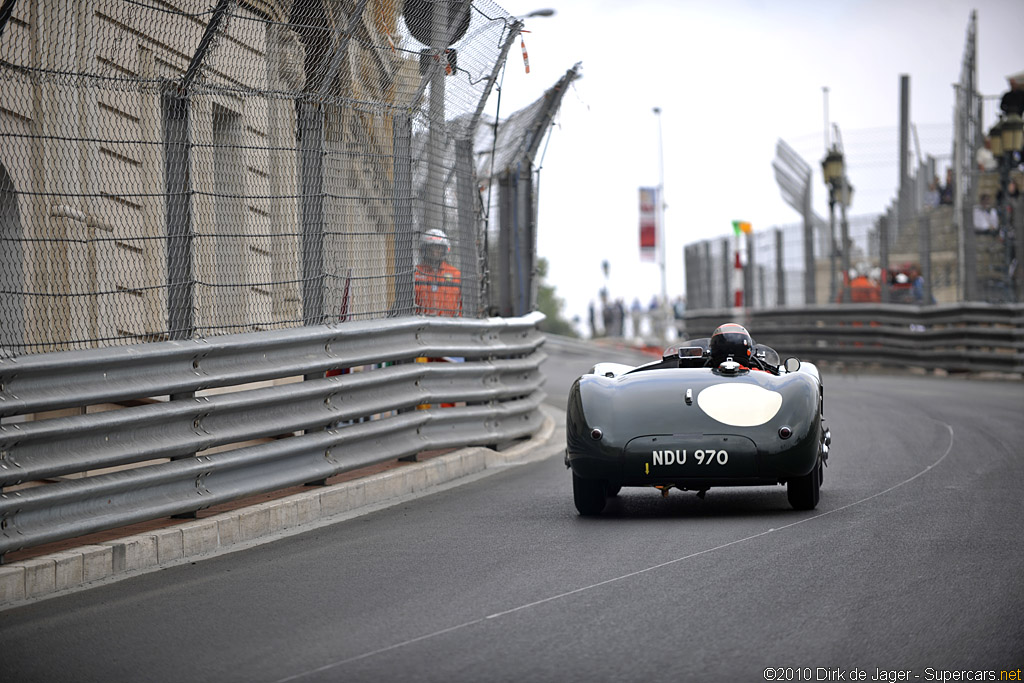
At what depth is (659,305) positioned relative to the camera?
5003cm

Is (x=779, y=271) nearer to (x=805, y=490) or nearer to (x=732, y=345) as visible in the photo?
(x=732, y=345)

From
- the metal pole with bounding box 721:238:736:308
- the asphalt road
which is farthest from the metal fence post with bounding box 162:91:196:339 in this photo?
the metal pole with bounding box 721:238:736:308

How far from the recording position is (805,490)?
698 centimetres

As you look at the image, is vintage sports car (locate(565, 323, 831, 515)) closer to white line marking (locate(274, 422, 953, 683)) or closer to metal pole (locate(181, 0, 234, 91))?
white line marking (locate(274, 422, 953, 683))

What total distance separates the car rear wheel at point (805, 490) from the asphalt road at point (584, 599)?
2.7 inches

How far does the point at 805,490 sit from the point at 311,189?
3365 mm

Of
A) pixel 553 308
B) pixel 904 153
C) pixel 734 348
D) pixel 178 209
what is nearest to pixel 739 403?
pixel 734 348

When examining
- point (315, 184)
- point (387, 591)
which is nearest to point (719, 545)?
point (387, 591)

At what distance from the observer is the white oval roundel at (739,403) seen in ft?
22.7

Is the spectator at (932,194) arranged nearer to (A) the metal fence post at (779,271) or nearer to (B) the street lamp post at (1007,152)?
(A) the metal fence post at (779,271)

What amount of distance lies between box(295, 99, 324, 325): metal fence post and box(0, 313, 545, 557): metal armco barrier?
0.39 meters

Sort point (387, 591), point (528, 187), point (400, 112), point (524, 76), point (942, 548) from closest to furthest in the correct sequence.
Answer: point (387, 591) < point (942, 548) < point (400, 112) < point (524, 76) < point (528, 187)

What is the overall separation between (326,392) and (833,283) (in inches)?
738

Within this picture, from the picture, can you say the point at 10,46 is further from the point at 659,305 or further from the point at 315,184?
the point at 659,305
